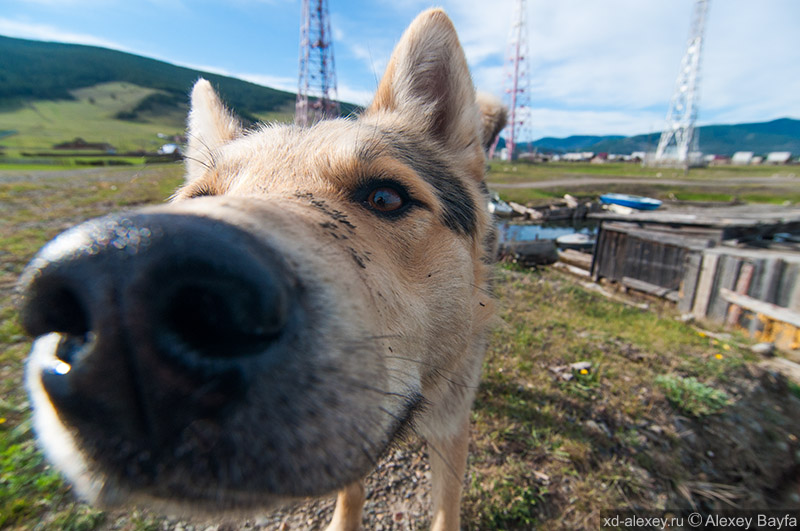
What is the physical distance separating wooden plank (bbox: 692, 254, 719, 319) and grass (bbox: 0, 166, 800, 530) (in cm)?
603

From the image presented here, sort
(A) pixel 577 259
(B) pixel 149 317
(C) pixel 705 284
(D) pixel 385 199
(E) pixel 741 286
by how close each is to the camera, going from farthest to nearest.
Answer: (A) pixel 577 259 → (C) pixel 705 284 → (E) pixel 741 286 → (D) pixel 385 199 → (B) pixel 149 317

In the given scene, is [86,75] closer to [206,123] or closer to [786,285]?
[206,123]

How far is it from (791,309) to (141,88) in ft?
644

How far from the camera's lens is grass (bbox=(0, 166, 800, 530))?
3.79 m

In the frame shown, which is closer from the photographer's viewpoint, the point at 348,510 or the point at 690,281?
the point at 348,510

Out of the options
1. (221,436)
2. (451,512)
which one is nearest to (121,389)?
(221,436)

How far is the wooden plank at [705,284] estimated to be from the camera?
13719 millimetres

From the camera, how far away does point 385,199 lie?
7.76 ft

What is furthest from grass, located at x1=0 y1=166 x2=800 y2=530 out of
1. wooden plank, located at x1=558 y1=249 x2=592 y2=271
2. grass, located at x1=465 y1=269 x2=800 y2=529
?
wooden plank, located at x1=558 y1=249 x2=592 y2=271

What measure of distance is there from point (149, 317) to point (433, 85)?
310cm

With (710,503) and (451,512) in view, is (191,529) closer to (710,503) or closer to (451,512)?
(451,512)

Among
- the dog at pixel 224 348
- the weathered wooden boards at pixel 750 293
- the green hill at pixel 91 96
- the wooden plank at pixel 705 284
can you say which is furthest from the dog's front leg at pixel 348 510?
the green hill at pixel 91 96

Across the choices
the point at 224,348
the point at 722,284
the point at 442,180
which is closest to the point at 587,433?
the point at 442,180

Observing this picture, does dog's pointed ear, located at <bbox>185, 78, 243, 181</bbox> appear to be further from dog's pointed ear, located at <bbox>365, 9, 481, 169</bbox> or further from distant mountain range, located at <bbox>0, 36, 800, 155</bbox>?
distant mountain range, located at <bbox>0, 36, 800, 155</bbox>
